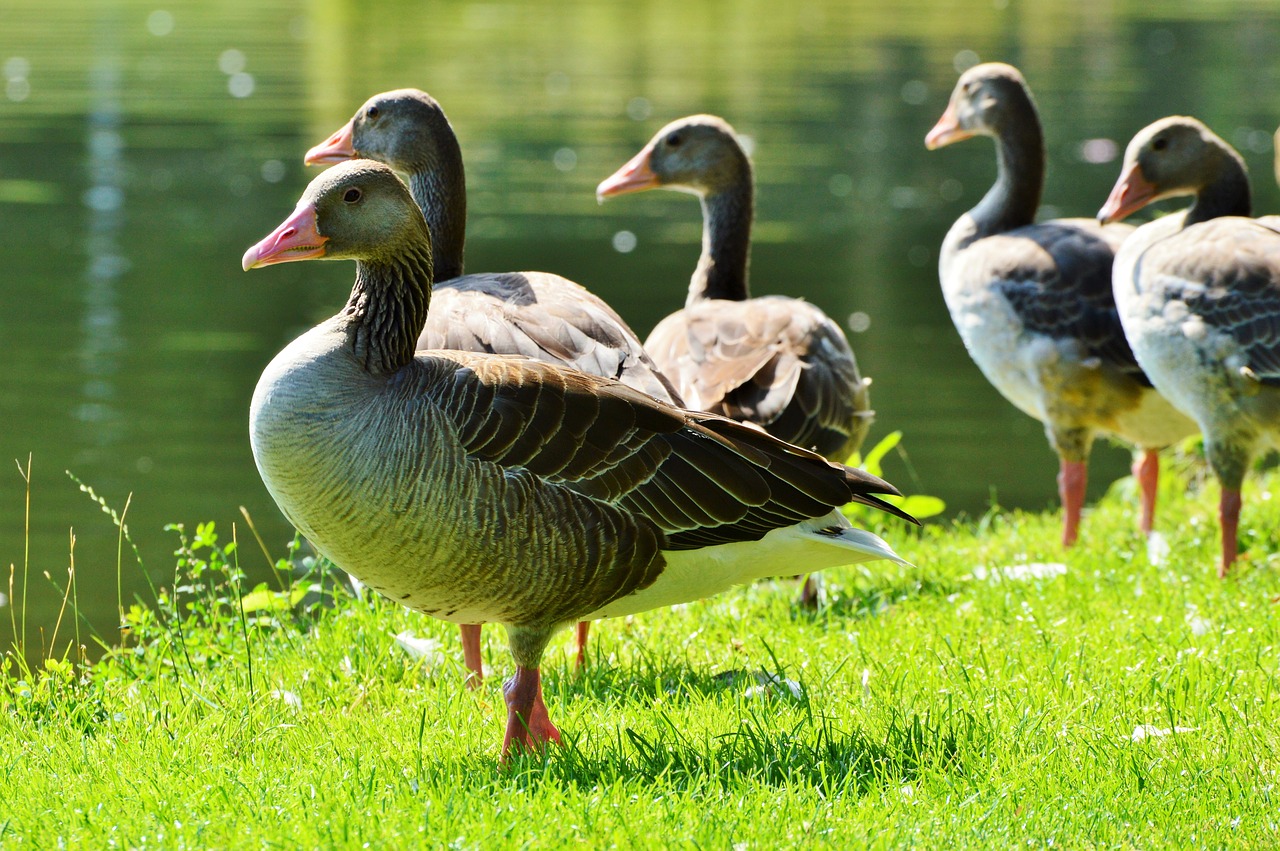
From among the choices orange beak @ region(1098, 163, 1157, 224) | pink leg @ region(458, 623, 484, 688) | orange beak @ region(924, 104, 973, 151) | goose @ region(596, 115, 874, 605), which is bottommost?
pink leg @ region(458, 623, 484, 688)

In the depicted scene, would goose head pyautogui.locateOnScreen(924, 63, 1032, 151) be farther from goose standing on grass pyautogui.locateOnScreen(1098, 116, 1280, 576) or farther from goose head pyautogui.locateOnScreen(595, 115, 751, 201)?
goose standing on grass pyautogui.locateOnScreen(1098, 116, 1280, 576)

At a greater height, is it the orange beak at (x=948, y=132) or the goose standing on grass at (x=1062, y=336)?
the orange beak at (x=948, y=132)

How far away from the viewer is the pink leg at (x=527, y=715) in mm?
4590

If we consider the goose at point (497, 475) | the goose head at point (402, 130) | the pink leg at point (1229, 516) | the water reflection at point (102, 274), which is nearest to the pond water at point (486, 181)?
the water reflection at point (102, 274)

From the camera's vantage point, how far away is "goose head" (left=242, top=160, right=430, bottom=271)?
471cm

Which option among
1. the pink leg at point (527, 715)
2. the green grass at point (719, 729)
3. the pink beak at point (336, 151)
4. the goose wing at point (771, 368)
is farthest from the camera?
the pink beak at point (336, 151)

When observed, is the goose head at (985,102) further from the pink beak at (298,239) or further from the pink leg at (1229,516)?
the pink beak at (298,239)

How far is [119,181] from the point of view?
23.1 metres

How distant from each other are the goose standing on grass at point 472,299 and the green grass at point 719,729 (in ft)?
2.06

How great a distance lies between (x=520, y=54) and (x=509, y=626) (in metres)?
36.4

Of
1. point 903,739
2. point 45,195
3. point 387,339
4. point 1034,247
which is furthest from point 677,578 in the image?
point 45,195

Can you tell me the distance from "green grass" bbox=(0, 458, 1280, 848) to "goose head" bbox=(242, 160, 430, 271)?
1376 mm

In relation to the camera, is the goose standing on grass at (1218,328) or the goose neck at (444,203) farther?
the goose neck at (444,203)

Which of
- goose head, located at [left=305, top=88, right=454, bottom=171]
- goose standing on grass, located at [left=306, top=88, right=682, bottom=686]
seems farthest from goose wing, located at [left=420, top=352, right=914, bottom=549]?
goose head, located at [left=305, top=88, right=454, bottom=171]
